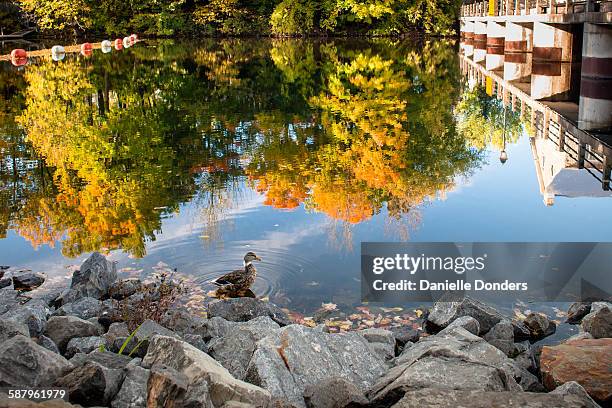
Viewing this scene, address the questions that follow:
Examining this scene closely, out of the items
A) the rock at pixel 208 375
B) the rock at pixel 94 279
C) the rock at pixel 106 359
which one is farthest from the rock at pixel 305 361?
the rock at pixel 94 279

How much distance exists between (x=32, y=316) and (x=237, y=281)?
241 centimetres

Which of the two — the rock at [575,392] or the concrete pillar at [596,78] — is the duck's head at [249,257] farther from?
the concrete pillar at [596,78]

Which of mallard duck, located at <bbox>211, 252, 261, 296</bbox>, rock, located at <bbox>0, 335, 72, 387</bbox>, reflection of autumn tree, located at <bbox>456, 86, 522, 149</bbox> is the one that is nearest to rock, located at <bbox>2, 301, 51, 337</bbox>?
rock, located at <bbox>0, 335, 72, 387</bbox>

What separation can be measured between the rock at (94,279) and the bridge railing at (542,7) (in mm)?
15573

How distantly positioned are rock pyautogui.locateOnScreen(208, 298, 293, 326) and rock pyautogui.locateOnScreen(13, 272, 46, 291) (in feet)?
8.14

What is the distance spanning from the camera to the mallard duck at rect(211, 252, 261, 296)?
818cm

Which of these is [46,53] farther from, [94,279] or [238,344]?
[238,344]

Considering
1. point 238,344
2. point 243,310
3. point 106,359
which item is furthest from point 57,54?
point 106,359

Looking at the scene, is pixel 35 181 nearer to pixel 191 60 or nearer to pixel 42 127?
pixel 42 127

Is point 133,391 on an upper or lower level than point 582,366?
upper

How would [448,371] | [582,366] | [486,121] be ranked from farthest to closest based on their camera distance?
[486,121], [582,366], [448,371]

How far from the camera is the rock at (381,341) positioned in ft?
20.6

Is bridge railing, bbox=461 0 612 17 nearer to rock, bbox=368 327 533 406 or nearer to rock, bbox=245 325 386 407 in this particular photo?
rock, bbox=368 327 533 406

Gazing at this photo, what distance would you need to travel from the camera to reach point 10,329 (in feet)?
19.0
